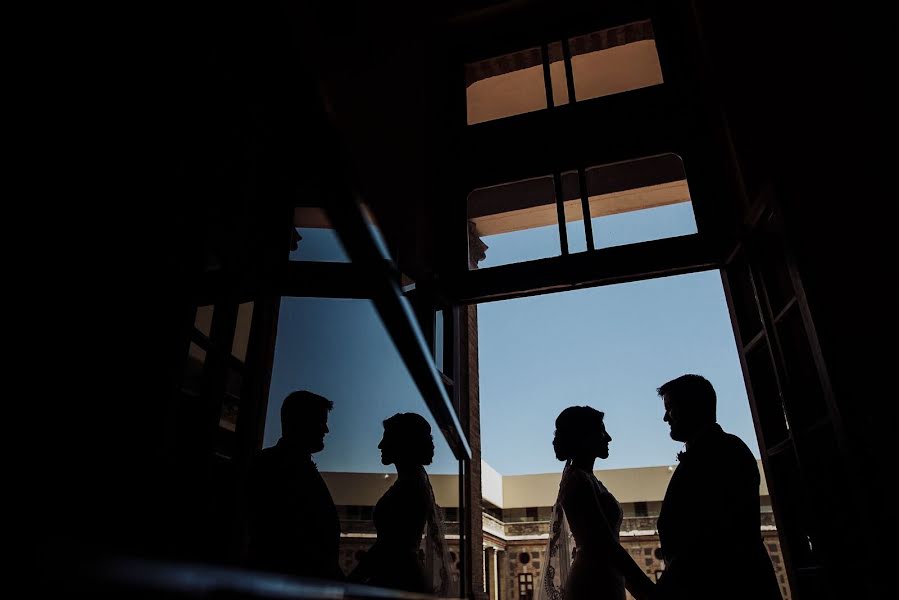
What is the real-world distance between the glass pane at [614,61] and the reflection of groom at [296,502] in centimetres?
338

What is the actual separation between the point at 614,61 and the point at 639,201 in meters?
1.18

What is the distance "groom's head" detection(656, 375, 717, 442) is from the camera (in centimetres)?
235

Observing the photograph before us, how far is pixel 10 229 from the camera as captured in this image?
1.37 feet

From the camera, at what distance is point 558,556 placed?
8.84 ft

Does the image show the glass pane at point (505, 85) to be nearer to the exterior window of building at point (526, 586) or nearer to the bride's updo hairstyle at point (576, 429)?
the bride's updo hairstyle at point (576, 429)

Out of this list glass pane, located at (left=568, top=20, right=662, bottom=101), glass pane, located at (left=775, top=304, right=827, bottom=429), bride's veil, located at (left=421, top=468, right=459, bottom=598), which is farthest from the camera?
glass pane, located at (left=568, top=20, right=662, bottom=101)

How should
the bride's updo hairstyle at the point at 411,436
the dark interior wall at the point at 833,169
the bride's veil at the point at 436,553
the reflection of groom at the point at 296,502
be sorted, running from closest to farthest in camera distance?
the reflection of groom at the point at 296,502 → the bride's updo hairstyle at the point at 411,436 → the bride's veil at the point at 436,553 → the dark interior wall at the point at 833,169

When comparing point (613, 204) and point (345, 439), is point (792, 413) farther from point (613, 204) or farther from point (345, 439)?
point (345, 439)

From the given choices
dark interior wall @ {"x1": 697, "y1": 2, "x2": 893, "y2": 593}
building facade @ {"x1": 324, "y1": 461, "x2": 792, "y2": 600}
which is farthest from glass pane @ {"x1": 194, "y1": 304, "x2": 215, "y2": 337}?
building facade @ {"x1": 324, "y1": 461, "x2": 792, "y2": 600}

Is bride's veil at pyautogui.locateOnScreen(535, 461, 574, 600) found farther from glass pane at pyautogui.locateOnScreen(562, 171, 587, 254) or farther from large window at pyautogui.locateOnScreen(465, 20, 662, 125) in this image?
large window at pyautogui.locateOnScreen(465, 20, 662, 125)

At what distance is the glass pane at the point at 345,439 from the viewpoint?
798mm

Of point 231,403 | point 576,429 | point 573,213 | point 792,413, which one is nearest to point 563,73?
point 573,213

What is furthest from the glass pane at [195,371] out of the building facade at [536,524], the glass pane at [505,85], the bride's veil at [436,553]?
the building facade at [536,524]

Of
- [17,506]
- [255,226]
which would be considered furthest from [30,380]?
[255,226]
